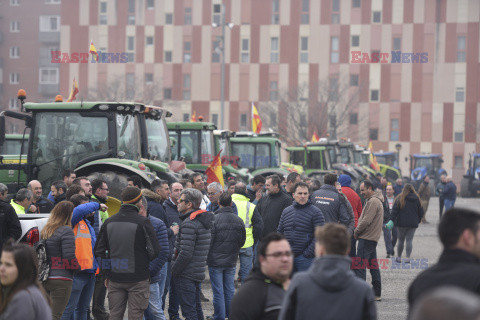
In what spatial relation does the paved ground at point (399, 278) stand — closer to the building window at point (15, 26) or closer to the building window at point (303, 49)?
the building window at point (303, 49)

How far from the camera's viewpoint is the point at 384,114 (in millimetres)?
65625

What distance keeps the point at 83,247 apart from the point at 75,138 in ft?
20.7

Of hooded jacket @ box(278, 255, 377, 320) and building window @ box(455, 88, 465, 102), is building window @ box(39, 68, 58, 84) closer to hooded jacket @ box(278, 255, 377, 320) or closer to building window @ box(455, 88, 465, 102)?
building window @ box(455, 88, 465, 102)

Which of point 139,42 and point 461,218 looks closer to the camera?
point 461,218

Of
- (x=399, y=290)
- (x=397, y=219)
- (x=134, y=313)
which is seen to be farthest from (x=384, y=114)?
(x=134, y=313)

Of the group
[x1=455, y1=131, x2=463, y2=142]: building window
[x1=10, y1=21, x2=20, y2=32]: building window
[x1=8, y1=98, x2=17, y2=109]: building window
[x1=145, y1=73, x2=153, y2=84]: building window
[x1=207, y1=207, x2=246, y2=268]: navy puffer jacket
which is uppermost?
[x1=10, y1=21, x2=20, y2=32]: building window

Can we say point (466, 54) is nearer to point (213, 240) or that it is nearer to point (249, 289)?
point (213, 240)

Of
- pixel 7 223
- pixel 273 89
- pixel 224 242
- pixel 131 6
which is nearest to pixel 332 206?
pixel 224 242

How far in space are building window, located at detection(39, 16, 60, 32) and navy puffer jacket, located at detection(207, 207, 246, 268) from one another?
76.7 meters


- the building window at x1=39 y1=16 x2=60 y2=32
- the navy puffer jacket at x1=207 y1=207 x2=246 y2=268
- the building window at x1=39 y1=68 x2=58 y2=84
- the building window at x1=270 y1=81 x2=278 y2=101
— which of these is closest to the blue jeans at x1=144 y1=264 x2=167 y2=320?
Result: the navy puffer jacket at x1=207 y1=207 x2=246 y2=268

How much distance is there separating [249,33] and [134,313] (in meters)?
59.0

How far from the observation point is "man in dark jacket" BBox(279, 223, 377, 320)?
469cm

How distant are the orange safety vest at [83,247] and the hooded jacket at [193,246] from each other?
3.48 feet

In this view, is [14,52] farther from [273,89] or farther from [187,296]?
[187,296]
